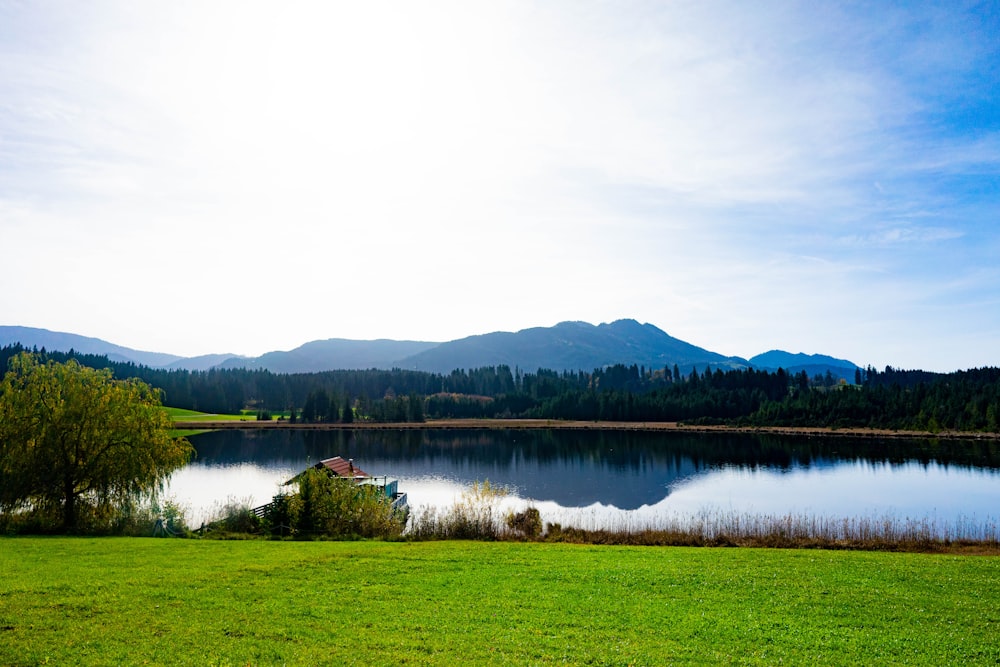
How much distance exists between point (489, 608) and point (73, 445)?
92.0 ft

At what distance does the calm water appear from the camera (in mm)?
48156

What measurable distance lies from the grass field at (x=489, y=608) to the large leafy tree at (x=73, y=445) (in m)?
10.3

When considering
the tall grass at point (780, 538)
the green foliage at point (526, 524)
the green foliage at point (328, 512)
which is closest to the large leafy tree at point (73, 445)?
the green foliage at point (328, 512)

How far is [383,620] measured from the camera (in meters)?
13.7

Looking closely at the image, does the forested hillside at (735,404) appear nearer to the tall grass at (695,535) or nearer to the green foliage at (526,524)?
the green foliage at (526,524)

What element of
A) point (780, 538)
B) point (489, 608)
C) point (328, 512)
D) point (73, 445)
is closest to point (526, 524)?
point (328, 512)

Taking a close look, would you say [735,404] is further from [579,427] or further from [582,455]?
[582,455]

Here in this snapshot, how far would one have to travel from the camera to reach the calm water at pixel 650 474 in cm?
4816

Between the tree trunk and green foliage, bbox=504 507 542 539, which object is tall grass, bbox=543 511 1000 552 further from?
the tree trunk

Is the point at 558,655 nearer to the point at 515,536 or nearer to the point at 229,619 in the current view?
the point at 229,619

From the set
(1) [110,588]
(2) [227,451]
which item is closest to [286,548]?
(1) [110,588]

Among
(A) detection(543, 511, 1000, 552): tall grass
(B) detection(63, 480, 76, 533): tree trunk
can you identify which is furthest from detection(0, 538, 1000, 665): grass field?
(B) detection(63, 480, 76, 533): tree trunk

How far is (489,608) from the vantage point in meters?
14.7

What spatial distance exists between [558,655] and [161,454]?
2968 centimetres
